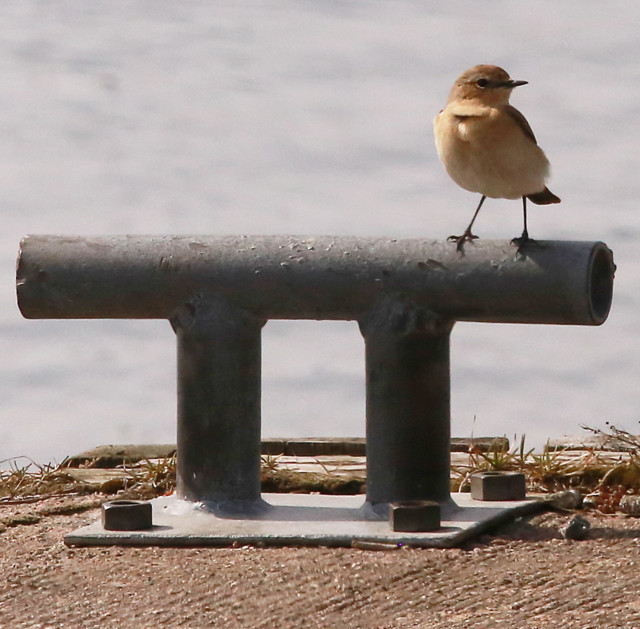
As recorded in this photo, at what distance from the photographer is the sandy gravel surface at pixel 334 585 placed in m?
4.59

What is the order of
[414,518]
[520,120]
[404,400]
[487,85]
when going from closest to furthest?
[414,518]
[404,400]
[520,120]
[487,85]

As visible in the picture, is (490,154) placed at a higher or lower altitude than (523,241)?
higher

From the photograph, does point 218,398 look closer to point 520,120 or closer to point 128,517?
point 128,517

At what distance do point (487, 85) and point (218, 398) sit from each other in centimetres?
191

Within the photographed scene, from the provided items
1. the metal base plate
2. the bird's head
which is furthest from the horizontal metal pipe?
the metal base plate

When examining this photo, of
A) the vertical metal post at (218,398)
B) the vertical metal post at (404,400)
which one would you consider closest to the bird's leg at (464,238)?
the vertical metal post at (404,400)

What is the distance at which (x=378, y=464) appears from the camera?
6070mm

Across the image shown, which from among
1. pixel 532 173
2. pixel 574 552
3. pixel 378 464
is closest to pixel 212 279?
pixel 378 464

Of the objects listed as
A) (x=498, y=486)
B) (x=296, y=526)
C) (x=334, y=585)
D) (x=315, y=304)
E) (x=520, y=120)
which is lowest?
(x=334, y=585)

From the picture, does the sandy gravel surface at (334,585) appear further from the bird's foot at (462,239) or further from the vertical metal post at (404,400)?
the bird's foot at (462,239)

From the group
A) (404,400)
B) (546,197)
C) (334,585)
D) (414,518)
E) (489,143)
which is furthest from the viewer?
(546,197)

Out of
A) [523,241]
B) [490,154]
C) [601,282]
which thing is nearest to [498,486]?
[601,282]

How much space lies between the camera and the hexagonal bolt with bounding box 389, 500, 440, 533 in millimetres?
5707

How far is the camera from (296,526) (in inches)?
231
